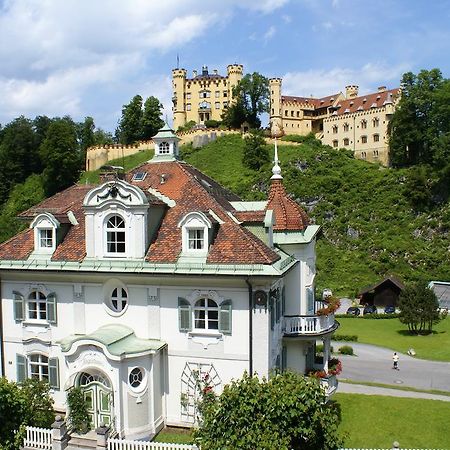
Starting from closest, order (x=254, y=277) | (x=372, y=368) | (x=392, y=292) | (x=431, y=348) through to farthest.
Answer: (x=254, y=277) → (x=372, y=368) → (x=431, y=348) → (x=392, y=292)

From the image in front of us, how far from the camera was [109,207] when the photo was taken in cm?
2136

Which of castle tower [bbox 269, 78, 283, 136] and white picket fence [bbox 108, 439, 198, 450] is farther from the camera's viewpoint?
castle tower [bbox 269, 78, 283, 136]

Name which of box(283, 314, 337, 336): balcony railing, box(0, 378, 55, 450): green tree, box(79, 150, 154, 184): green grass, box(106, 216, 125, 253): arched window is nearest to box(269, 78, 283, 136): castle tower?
box(79, 150, 154, 184): green grass

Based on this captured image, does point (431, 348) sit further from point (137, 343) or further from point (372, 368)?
point (137, 343)

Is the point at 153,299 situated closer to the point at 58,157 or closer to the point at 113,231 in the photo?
the point at 113,231

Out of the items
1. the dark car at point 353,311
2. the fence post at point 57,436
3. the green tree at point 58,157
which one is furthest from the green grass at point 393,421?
the green tree at point 58,157

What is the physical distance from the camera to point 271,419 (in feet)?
47.6

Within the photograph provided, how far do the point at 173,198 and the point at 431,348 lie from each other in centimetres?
2665

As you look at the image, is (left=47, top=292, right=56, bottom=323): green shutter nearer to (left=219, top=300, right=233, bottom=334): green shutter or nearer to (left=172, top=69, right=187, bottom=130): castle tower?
(left=219, top=300, right=233, bottom=334): green shutter

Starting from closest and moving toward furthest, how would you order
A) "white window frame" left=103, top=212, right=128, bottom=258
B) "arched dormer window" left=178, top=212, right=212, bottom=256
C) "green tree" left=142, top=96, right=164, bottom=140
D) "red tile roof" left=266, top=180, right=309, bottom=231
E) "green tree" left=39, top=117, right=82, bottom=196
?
"arched dormer window" left=178, top=212, right=212, bottom=256 → "white window frame" left=103, top=212, right=128, bottom=258 → "red tile roof" left=266, top=180, right=309, bottom=231 → "green tree" left=39, top=117, right=82, bottom=196 → "green tree" left=142, top=96, right=164, bottom=140

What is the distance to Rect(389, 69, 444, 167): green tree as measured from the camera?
77812mm

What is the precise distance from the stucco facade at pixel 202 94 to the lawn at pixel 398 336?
7651cm

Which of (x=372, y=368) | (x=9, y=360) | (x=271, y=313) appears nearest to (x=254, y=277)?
(x=271, y=313)

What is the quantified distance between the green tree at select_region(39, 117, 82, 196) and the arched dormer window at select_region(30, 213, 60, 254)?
243ft
